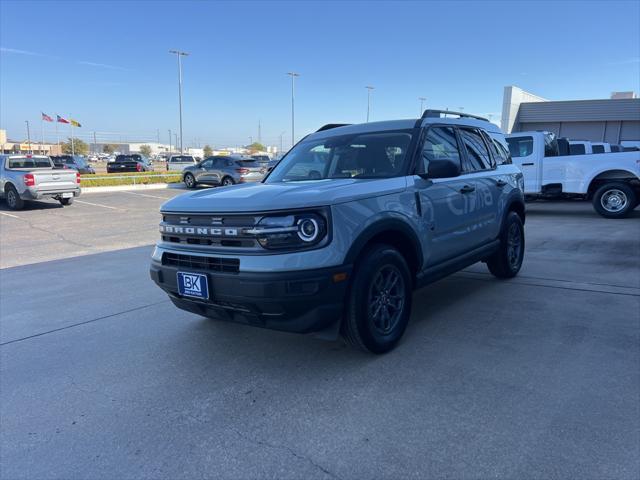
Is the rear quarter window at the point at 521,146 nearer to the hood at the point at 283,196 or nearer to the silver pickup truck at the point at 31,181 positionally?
the hood at the point at 283,196

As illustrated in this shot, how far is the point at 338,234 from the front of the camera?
3.33 m

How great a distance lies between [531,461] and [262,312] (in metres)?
1.82

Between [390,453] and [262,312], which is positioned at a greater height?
[262,312]

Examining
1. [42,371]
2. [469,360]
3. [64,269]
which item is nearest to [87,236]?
[64,269]

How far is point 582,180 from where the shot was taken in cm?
1259

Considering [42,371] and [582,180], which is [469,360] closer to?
[42,371]

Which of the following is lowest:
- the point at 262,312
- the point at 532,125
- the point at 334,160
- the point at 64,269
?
the point at 64,269

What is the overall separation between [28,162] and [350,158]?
14470mm

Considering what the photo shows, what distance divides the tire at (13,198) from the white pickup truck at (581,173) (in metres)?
14.9

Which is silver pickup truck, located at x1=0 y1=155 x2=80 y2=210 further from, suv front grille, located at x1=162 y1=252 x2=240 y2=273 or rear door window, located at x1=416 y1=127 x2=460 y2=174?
rear door window, located at x1=416 y1=127 x2=460 y2=174

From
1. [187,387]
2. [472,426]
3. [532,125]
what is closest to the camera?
[472,426]

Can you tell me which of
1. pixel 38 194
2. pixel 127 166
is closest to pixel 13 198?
pixel 38 194

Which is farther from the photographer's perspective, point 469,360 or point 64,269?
point 64,269

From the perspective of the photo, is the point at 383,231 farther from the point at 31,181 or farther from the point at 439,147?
the point at 31,181
